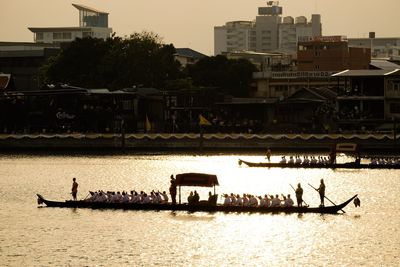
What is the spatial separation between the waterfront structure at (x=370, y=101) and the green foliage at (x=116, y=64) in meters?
43.4

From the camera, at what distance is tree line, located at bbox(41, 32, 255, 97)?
605ft

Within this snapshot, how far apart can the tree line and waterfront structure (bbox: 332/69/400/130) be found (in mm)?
32975

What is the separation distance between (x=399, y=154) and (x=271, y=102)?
3336 cm

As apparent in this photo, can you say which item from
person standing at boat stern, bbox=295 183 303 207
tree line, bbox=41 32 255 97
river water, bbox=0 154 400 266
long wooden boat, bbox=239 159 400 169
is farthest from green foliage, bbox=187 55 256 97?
person standing at boat stern, bbox=295 183 303 207

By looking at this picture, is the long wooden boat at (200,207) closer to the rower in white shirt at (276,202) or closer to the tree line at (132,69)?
the rower in white shirt at (276,202)

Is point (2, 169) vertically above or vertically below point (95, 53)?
below

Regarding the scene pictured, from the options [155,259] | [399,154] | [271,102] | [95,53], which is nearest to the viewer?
[155,259]

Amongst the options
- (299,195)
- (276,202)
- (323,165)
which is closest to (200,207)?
(276,202)

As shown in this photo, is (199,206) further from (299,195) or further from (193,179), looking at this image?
(299,195)

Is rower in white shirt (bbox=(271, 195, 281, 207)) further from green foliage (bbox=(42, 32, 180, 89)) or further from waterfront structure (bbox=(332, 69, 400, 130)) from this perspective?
green foliage (bbox=(42, 32, 180, 89))

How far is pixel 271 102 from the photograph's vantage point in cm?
15900

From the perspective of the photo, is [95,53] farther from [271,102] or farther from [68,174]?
[68,174]

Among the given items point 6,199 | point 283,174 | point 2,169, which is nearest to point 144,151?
point 2,169

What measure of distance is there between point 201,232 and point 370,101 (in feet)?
264
